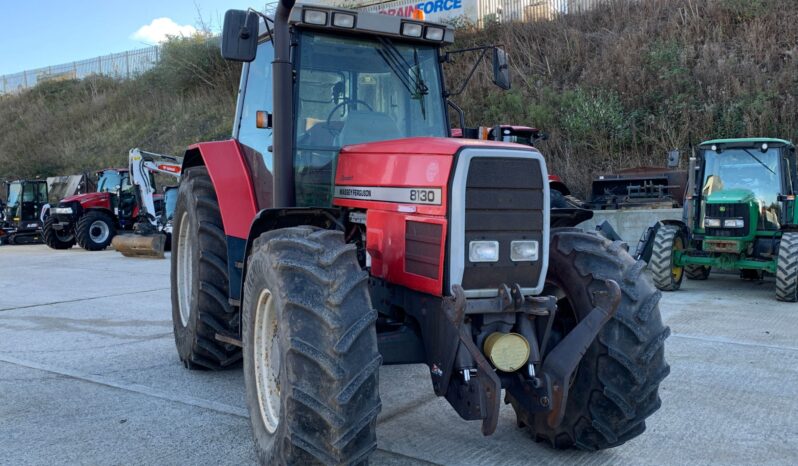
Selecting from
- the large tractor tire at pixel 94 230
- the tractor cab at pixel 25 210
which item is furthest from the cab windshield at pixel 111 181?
the tractor cab at pixel 25 210

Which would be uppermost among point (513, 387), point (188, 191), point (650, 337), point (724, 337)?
point (188, 191)

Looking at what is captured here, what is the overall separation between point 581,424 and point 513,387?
1.51 feet

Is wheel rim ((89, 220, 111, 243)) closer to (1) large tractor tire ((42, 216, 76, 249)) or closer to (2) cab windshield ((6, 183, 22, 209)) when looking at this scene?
(1) large tractor tire ((42, 216, 76, 249))

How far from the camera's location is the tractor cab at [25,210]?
2070cm

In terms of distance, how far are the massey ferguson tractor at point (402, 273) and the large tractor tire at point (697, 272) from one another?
7506mm

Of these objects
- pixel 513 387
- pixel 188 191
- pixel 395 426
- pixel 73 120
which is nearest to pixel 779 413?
pixel 513 387

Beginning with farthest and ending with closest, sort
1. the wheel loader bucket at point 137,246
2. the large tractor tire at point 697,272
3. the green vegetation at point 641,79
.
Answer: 1. the green vegetation at point 641,79
2. the wheel loader bucket at point 137,246
3. the large tractor tire at point 697,272

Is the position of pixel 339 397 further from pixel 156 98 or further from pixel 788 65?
pixel 156 98

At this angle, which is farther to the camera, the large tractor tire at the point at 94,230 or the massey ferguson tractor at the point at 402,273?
the large tractor tire at the point at 94,230

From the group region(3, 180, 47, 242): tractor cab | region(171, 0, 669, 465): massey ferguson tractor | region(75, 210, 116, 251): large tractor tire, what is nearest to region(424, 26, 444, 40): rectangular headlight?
region(171, 0, 669, 465): massey ferguson tractor

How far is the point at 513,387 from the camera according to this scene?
11.0ft

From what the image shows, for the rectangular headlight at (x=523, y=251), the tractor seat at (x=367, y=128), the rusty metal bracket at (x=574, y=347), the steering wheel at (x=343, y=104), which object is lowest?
the rusty metal bracket at (x=574, y=347)

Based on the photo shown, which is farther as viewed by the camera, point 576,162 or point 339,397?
point 576,162

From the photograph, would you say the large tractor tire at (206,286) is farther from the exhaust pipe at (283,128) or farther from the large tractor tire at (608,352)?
the large tractor tire at (608,352)
